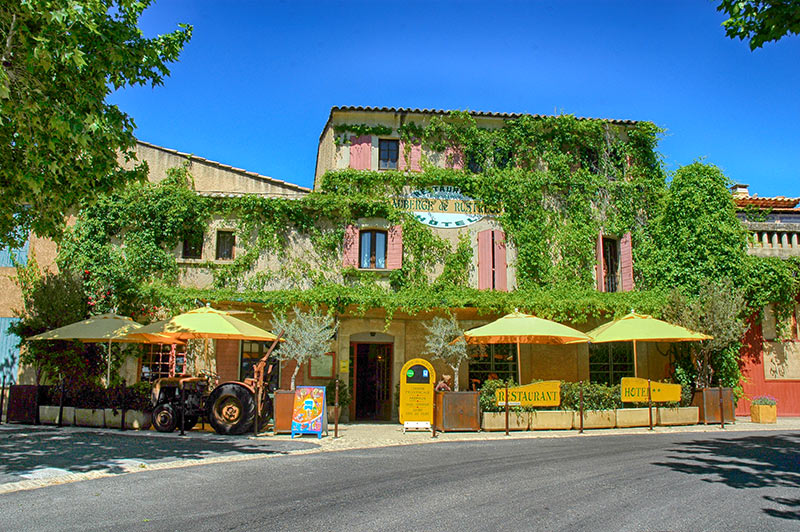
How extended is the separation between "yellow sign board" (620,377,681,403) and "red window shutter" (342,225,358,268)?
764cm

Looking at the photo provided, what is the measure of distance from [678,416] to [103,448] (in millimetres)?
12542

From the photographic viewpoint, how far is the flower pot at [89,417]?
44.5ft

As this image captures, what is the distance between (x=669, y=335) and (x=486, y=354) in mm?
5183

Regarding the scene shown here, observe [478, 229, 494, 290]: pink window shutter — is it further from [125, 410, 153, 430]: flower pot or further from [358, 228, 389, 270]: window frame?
[125, 410, 153, 430]: flower pot

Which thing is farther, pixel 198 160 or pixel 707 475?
pixel 198 160

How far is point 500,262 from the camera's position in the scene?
17.8m

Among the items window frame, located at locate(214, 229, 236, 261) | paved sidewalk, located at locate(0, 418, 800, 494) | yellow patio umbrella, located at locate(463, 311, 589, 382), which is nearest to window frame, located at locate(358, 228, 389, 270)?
window frame, located at locate(214, 229, 236, 261)

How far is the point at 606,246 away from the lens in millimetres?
19031

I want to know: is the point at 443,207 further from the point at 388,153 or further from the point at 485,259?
the point at 388,153

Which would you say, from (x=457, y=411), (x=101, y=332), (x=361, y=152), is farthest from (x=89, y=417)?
(x=361, y=152)

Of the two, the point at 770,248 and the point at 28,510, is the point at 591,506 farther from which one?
the point at 770,248

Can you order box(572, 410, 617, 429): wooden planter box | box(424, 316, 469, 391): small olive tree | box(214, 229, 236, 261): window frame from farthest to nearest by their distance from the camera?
box(214, 229, 236, 261): window frame, box(424, 316, 469, 391): small olive tree, box(572, 410, 617, 429): wooden planter box

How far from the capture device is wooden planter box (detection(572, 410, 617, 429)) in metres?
14.6

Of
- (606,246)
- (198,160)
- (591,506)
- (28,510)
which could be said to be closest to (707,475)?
(591,506)
